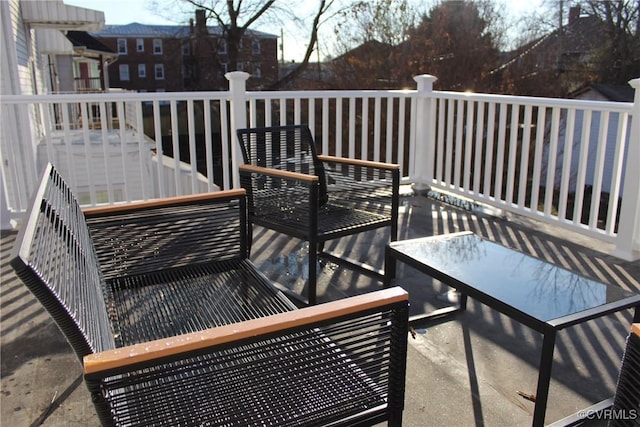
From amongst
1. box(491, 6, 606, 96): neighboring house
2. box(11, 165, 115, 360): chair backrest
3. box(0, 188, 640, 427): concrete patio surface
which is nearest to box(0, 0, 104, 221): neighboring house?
box(0, 188, 640, 427): concrete patio surface

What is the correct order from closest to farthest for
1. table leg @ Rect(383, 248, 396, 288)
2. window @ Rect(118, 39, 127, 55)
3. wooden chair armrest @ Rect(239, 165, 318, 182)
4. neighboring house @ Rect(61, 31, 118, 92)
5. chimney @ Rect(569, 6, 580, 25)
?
table leg @ Rect(383, 248, 396, 288)
wooden chair armrest @ Rect(239, 165, 318, 182)
chimney @ Rect(569, 6, 580, 25)
neighboring house @ Rect(61, 31, 118, 92)
window @ Rect(118, 39, 127, 55)

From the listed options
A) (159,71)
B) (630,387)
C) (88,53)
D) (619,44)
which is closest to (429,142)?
(630,387)

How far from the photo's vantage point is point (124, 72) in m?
45.3

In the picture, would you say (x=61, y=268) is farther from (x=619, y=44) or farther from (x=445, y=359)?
(x=619, y=44)

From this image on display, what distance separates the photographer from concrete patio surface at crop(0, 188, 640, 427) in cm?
191

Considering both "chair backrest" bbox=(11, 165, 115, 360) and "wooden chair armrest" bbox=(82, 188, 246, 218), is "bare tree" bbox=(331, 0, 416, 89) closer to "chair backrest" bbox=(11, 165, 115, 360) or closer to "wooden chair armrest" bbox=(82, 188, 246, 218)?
"wooden chair armrest" bbox=(82, 188, 246, 218)

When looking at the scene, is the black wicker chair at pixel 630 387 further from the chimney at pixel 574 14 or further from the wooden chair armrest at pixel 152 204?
the chimney at pixel 574 14

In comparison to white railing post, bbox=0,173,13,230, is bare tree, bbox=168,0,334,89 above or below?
above

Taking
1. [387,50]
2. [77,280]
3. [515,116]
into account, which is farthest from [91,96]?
[387,50]

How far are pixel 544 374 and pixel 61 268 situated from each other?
A: 55.9 inches

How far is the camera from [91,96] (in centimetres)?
385

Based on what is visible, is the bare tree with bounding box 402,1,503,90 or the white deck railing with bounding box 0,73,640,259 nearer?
the white deck railing with bounding box 0,73,640,259

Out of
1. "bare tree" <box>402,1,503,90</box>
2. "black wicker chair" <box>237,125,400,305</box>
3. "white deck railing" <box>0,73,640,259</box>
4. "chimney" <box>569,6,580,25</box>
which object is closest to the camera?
"black wicker chair" <box>237,125,400,305</box>

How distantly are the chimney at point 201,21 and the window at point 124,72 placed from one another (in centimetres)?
2998
